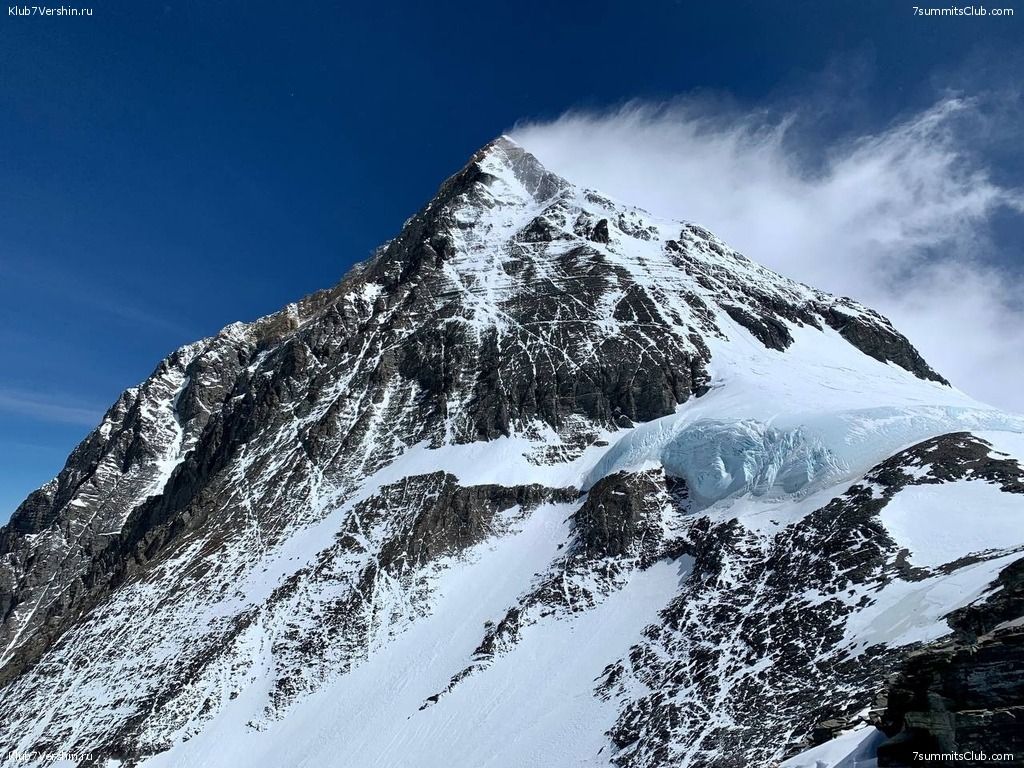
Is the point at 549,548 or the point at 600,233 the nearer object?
the point at 549,548

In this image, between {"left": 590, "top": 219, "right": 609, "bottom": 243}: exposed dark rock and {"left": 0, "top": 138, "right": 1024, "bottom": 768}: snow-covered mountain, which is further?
{"left": 590, "top": 219, "right": 609, "bottom": 243}: exposed dark rock

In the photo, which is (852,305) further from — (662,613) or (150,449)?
(150,449)

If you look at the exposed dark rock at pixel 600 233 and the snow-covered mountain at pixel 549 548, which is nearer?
the snow-covered mountain at pixel 549 548

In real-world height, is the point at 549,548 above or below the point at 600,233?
below

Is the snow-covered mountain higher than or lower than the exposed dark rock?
lower

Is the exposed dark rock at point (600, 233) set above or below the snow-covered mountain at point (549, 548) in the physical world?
above

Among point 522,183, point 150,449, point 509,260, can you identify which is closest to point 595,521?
point 509,260

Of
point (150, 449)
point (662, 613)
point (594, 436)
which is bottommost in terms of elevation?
point (662, 613)

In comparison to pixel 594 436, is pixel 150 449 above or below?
above
